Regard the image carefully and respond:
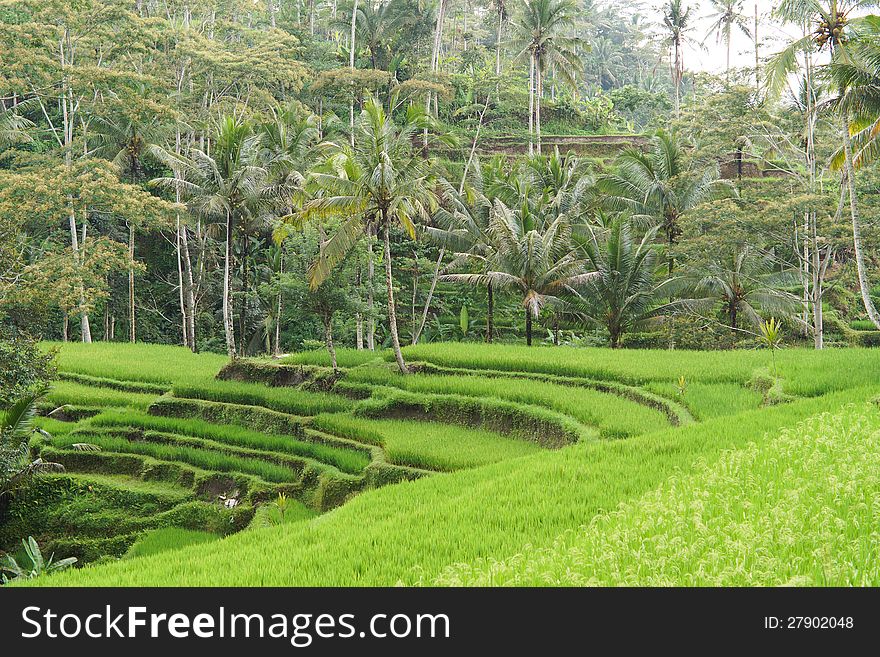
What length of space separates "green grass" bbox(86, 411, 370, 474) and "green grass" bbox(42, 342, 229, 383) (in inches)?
86.7

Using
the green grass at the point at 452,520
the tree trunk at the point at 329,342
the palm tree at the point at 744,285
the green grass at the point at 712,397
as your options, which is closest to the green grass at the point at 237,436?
the tree trunk at the point at 329,342

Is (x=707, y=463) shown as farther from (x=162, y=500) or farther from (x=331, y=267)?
(x=331, y=267)

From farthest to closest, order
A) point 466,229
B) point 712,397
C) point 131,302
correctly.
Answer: point 131,302, point 466,229, point 712,397

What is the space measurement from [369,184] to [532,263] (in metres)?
5.75

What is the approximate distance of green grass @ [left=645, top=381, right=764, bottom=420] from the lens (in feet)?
39.0

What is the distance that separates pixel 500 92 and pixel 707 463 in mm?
25589

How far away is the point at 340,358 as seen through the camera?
1752 cm

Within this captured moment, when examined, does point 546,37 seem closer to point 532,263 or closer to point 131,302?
point 532,263

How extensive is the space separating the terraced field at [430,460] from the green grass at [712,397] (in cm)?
5

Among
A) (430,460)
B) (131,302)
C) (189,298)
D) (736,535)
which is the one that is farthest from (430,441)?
(131,302)

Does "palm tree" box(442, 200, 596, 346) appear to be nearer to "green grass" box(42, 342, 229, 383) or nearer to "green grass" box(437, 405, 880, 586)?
"green grass" box(42, 342, 229, 383)

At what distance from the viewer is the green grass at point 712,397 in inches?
468

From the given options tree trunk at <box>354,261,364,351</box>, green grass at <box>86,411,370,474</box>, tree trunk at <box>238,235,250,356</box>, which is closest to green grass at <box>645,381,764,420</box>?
green grass at <box>86,411,370,474</box>

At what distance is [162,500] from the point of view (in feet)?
40.0
